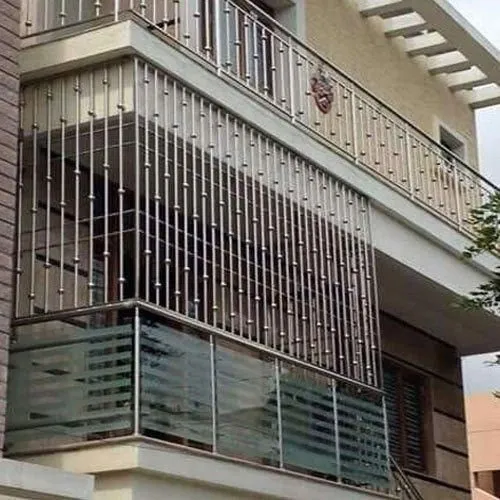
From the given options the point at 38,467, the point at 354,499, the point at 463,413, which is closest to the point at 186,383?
the point at 38,467

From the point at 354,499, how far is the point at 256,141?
2873 mm

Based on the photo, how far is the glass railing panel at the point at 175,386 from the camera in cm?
823

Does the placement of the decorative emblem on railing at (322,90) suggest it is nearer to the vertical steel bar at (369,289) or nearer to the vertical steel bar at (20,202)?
the vertical steel bar at (369,289)

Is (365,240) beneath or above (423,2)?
beneath

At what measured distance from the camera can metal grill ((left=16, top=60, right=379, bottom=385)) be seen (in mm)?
8930

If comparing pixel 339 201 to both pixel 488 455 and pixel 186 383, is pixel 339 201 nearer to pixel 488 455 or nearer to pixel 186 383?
pixel 186 383

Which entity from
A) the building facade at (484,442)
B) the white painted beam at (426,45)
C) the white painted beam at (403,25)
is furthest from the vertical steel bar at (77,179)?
the building facade at (484,442)

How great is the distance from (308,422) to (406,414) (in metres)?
5.58

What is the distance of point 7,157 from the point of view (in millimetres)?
8453

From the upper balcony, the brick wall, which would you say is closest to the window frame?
the upper balcony

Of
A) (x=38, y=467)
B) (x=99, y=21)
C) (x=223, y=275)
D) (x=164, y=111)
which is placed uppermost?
(x=99, y=21)

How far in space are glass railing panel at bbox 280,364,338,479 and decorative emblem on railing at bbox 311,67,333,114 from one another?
137 inches

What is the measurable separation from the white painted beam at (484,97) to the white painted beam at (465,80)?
0.51m

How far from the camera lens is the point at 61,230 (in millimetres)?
9133
